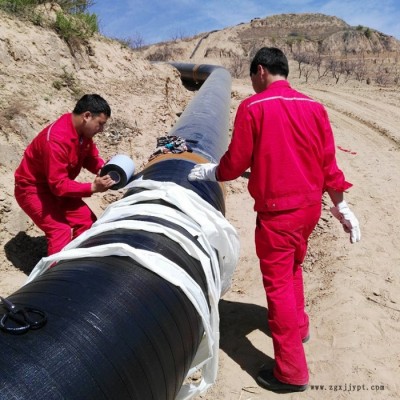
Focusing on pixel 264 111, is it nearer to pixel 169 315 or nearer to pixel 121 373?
pixel 169 315

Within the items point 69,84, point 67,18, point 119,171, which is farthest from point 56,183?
point 67,18

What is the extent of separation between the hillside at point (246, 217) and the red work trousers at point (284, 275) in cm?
26

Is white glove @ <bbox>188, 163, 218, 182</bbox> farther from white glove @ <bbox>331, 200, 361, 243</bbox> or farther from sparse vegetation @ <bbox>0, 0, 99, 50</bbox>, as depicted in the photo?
sparse vegetation @ <bbox>0, 0, 99, 50</bbox>

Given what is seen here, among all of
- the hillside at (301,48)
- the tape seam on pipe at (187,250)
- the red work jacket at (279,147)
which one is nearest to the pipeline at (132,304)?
the tape seam on pipe at (187,250)

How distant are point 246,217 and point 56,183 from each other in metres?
2.73

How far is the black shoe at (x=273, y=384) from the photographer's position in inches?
111

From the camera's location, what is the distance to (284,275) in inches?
108

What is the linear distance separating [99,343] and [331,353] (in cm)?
211

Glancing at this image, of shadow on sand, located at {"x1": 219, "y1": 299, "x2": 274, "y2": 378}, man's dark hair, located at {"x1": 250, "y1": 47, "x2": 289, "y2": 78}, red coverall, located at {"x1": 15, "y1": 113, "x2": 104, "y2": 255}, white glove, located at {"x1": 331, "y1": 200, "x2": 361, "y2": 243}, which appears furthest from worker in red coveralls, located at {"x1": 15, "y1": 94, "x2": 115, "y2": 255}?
white glove, located at {"x1": 331, "y1": 200, "x2": 361, "y2": 243}

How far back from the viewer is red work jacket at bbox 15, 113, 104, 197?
3111 millimetres

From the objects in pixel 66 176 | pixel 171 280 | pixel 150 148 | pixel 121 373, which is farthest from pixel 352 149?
pixel 121 373

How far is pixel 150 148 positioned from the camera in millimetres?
6344

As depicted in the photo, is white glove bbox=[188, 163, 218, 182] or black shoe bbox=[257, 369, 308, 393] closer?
black shoe bbox=[257, 369, 308, 393]

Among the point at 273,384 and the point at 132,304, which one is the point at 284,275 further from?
the point at 132,304
